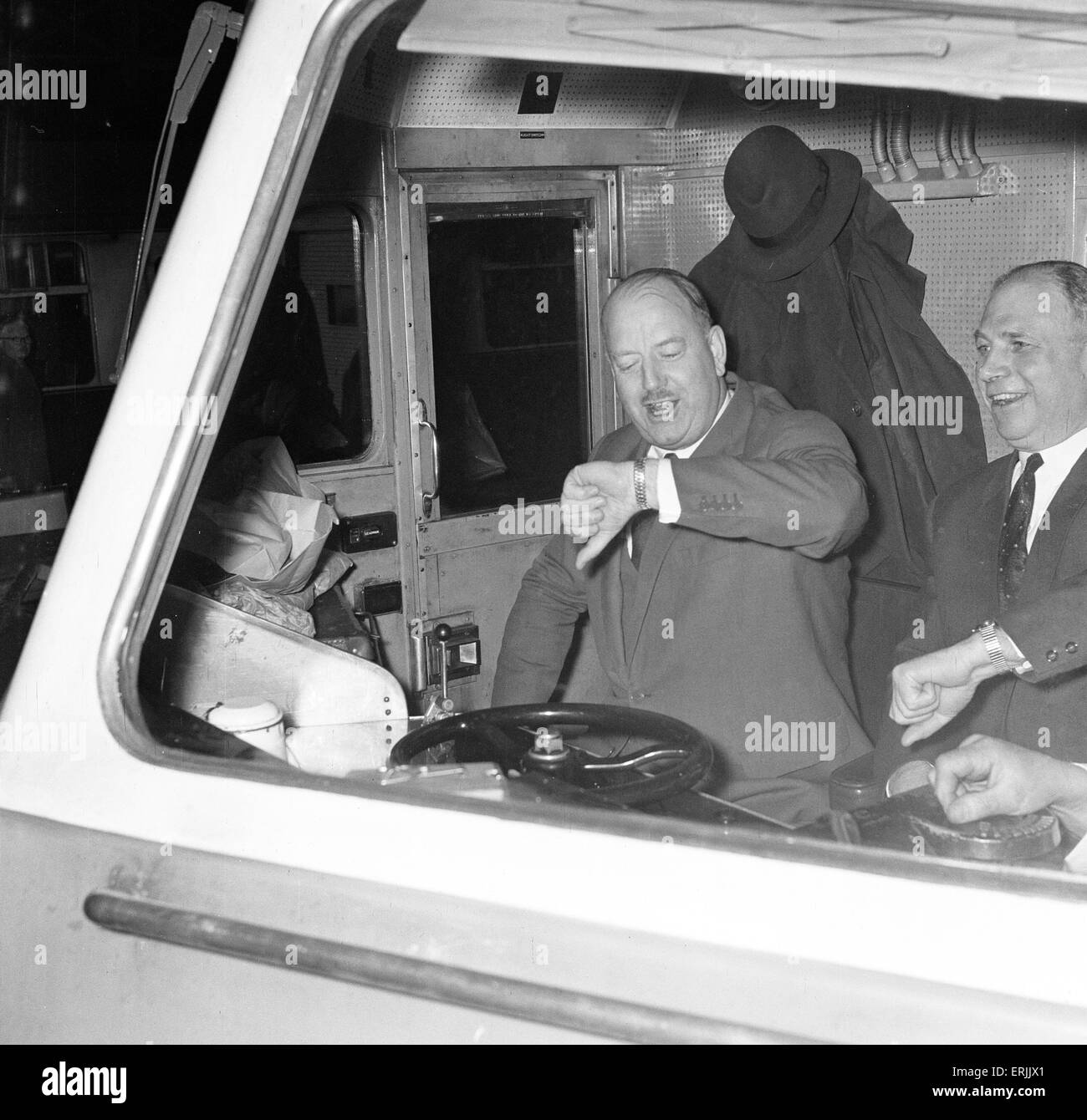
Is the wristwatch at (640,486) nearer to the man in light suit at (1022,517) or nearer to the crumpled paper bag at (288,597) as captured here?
the man in light suit at (1022,517)

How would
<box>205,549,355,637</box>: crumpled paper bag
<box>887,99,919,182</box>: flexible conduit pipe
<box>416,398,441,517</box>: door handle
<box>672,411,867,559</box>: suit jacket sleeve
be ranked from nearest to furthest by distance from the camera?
1. <box>672,411,867,559</box>: suit jacket sleeve
2. <box>205,549,355,637</box>: crumpled paper bag
3. <box>416,398,441,517</box>: door handle
4. <box>887,99,919,182</box>: flexible conduit pipe

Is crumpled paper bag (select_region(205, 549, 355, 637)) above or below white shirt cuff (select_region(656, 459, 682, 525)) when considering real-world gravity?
below

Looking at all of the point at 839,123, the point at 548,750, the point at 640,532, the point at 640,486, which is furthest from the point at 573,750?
the point at 839,123

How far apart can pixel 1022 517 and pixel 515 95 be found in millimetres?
1869

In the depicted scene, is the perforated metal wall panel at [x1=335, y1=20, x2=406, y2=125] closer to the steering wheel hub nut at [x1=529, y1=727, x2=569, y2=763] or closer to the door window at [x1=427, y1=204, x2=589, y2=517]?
the door window at [x1=427, y1=204, x2=589, y2=517]

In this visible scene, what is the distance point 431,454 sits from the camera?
3.59 m

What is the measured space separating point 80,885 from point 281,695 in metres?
0.63

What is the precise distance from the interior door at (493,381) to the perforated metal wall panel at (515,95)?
0.16m

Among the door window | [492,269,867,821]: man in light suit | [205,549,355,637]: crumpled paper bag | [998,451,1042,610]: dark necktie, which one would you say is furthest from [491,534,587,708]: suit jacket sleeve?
[998,451,1042,610]: dark necktie

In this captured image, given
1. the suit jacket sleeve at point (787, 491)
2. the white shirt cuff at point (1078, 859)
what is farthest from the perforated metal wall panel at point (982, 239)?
the white shirt cuff at point (1078, 859)

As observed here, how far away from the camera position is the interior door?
360 cm

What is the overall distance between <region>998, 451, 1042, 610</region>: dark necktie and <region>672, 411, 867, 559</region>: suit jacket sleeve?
26 cm

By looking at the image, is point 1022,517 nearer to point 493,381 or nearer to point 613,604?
point 613,604
